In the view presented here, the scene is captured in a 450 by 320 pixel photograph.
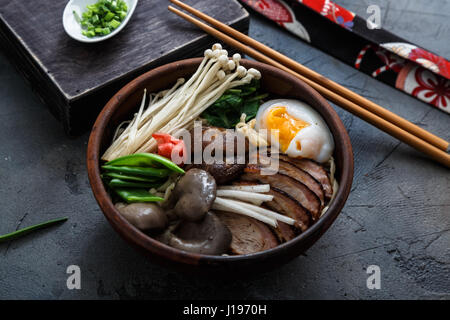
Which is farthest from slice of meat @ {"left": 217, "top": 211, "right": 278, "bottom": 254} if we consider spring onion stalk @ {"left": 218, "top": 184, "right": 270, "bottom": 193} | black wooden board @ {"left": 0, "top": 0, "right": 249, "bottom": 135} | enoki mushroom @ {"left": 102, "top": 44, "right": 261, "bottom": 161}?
black wooden board @ {"left": 0, "top": 0, "right": 249, "bottom": 135}

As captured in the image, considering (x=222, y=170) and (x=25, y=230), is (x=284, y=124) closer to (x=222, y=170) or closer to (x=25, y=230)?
(x=222, y=170)

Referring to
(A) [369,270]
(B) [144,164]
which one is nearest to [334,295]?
(A) [369,270]

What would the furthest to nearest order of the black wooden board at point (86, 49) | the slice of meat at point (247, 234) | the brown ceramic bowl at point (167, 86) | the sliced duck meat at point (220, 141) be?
the black wooden board at point (86, 49) < the sliced duck meat at point (220, 141) < the slice of meat at point (247, 234) < the brown ceramic bowl at point (167, 86)

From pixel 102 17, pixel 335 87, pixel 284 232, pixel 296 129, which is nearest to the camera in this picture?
pixel 284 232

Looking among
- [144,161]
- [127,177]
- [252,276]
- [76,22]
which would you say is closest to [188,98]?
[144,161]

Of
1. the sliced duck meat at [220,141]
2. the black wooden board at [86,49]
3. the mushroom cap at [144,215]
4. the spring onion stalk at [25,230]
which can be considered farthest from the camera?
the black wooden board at [86,49]

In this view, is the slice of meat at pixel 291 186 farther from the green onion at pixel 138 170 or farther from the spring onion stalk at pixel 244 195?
the green onion at pixel 138 170

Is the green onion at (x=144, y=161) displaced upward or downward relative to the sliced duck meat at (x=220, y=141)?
downward

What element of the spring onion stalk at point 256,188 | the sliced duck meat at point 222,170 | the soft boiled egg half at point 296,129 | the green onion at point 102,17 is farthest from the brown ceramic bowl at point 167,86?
the green onion at point 102,17
